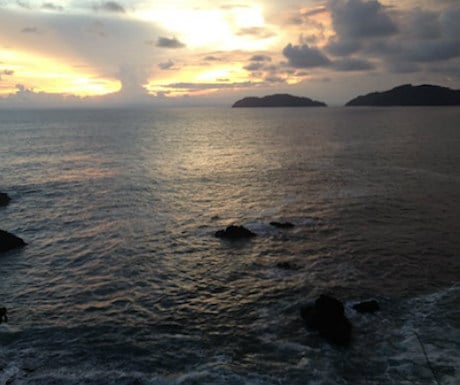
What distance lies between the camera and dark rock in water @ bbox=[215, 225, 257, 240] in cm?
3971

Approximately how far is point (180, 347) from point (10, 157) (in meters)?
90.8

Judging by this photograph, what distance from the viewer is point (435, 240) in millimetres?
37344

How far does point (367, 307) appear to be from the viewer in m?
25.5

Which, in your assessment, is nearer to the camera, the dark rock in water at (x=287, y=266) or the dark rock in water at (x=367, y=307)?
the dark rock in water at (x=367, y=307)

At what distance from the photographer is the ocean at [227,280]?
2072 centimetres

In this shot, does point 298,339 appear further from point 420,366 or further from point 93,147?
point 93,147

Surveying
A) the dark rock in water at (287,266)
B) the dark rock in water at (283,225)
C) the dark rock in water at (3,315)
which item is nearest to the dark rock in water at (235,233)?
the dark rock in water at (283,225)

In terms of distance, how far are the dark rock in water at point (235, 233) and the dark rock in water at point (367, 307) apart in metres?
15.6

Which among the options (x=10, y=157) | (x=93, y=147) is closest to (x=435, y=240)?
(x=10, y=157)

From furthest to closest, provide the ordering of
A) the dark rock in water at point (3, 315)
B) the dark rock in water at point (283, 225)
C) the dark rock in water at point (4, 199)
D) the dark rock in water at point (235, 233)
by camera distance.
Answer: the dark rock in water at point (4, 199) < the dark rock in water at point (283, 225) < the dark rock in water at point (235, 233) < the dark rock in water at point (3, 315)

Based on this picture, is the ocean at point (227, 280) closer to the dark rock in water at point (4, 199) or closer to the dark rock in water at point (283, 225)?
the dark rock in water at point (283, 225)

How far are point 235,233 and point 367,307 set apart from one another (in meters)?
16.7

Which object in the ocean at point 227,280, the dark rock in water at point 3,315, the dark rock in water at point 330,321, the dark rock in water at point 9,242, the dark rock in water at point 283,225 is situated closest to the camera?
the ocean at point 227,280

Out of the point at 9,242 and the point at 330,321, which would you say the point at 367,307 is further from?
the point at 9,242
